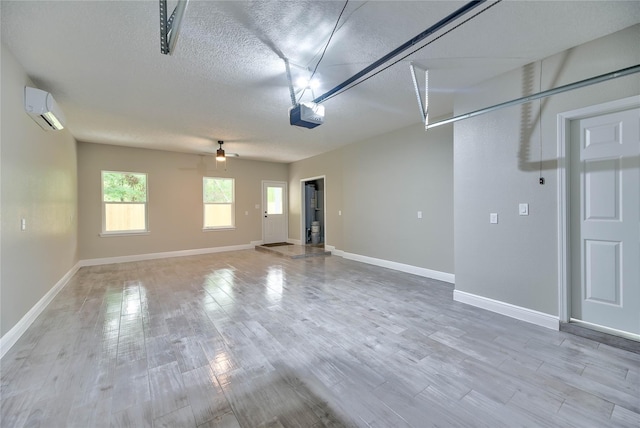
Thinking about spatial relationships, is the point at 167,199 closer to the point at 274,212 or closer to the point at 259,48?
the point at 274,212

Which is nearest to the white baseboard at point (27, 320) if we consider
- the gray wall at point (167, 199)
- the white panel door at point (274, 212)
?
the gray wall at point (167, 199)

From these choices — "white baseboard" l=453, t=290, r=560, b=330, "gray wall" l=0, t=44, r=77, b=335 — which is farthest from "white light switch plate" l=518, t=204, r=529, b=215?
"gray wall" l=0, t=44, r=77, b=335

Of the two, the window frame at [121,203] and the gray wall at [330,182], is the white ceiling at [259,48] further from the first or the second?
the gray wall at [330,182]

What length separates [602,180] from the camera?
2469 mm

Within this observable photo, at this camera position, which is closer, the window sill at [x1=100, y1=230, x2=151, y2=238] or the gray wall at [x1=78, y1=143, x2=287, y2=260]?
the gray wall at [x1=78, y1=143, x2=287, y2=260]

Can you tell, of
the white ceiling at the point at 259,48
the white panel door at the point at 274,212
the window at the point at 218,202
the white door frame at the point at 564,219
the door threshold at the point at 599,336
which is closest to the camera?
the white ceiling at the point at 259,48

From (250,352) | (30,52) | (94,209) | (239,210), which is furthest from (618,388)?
(94,209)

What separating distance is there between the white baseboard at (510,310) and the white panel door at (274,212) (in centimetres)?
597

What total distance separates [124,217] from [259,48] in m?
5.74

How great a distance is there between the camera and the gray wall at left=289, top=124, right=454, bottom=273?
14.5 feet

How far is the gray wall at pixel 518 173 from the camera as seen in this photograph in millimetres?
2451

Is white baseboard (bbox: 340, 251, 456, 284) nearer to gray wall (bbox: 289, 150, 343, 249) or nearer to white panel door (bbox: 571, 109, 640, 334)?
gray wall (bbox: 289, 150, 343, 249)

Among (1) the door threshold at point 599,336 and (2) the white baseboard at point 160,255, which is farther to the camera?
(2) the white baseboard at point 160,255

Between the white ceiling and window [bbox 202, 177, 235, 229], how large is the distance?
3290 millimetres
